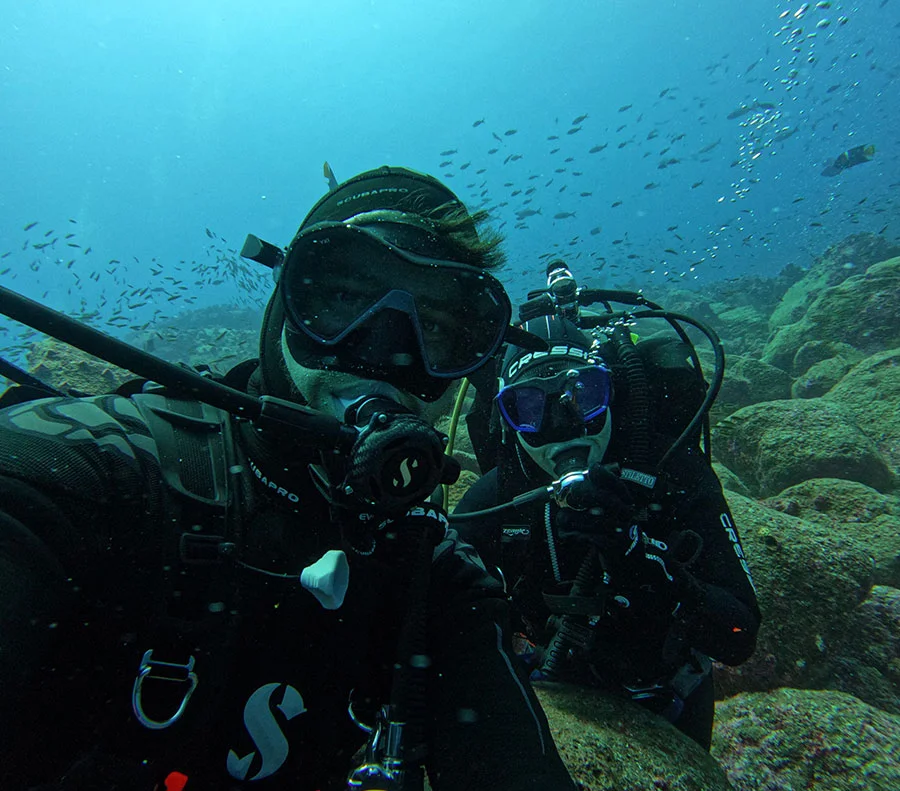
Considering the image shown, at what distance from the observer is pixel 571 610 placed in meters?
2.79

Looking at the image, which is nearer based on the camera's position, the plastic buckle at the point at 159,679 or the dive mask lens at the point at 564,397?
the plastic buckle at the point at 159,679

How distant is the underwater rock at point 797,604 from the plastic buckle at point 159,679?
487 cm

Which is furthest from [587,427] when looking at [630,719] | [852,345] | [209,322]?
[209,322]

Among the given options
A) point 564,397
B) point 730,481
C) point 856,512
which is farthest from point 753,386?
point 564,397

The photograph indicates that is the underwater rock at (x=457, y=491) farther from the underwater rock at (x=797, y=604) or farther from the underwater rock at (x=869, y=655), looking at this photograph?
the underwater rock at (x=869, y=655)

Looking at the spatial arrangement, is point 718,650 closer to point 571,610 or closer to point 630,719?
point 630,719

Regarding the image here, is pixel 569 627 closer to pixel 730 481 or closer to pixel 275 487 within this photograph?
pixel 275 487

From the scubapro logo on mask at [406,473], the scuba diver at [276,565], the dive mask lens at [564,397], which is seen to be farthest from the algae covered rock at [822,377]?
the scubapro logo on mask at [406,473]

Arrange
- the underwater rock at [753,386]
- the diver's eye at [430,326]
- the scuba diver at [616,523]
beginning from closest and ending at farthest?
the diver's eye at [430,326], the scuba diver at [616,523], the underwater rock at [753,386]

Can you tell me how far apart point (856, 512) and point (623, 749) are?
217 inches

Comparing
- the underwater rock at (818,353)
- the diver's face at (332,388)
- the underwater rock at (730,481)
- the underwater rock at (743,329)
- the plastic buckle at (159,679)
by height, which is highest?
the underwater rock at (743,329)

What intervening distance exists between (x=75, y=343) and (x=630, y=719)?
3.22 metres

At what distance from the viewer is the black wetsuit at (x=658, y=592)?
2736mm

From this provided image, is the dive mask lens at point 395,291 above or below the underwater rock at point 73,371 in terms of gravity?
below
